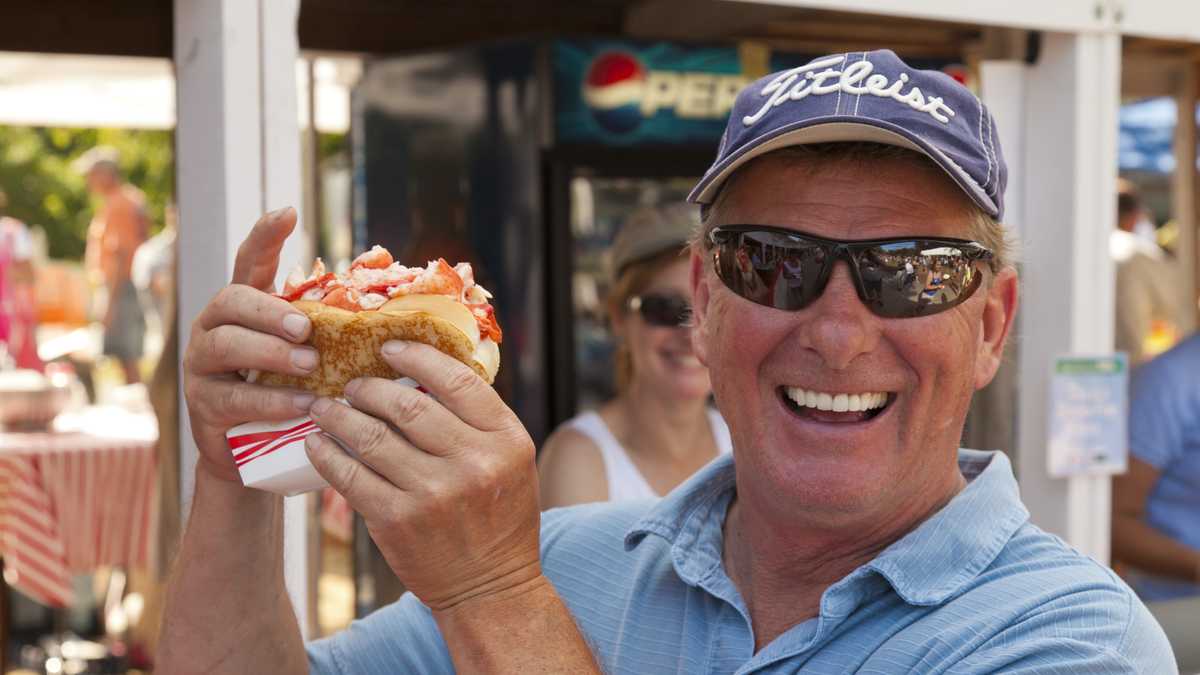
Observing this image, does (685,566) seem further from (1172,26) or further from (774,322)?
(1172,26)

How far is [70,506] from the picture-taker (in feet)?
16.9

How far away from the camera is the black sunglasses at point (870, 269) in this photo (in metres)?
1.51

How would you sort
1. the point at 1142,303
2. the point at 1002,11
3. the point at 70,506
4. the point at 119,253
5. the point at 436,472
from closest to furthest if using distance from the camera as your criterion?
1. the point at 436,472
2. the point at 1002,11
3. the point at 1142,303
4. the point at 70,506
5. the point at 119,253

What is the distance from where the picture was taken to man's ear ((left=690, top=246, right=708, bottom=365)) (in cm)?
176

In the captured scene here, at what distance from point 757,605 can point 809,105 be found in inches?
25.1

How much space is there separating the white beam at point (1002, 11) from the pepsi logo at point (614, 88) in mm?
855

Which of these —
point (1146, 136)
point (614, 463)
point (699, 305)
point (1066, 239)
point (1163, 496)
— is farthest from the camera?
point (1146, 136)

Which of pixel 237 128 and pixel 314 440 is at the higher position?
pixel 237 128

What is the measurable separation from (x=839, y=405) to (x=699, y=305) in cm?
32

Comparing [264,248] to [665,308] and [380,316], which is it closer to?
[380,316]

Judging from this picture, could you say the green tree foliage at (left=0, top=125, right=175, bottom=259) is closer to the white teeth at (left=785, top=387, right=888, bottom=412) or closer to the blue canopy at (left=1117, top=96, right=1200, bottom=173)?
the blue canopy at (left=1117, top=96, right=1200, bottom=173)

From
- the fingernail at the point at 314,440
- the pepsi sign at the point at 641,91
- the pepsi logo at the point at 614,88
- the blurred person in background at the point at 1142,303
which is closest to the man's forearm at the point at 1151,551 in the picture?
the blurred person in background at the point at 1142,303

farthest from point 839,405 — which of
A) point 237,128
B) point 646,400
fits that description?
point 646,400

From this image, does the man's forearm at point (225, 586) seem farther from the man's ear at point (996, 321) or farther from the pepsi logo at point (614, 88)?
the pepsi logo at point (614, 88)
